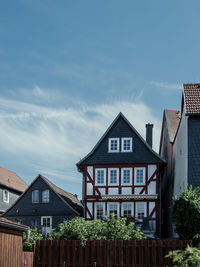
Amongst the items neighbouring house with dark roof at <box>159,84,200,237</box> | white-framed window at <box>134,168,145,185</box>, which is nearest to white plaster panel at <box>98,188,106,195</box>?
white-framed window at <box>134,168,145,185</box>

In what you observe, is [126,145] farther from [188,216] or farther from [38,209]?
[188,216]

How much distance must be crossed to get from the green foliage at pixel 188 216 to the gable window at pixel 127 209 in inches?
458

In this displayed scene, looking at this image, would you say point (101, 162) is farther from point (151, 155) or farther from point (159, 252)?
point (159, 252)

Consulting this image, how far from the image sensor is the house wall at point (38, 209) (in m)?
38.8

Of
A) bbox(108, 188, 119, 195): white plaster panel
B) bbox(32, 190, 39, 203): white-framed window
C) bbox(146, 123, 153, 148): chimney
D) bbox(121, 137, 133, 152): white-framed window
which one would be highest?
bbox(146, 123, 153, 148): chimney

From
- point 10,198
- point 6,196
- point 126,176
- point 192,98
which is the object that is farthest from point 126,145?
point 10,198

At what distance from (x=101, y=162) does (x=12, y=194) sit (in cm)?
1546

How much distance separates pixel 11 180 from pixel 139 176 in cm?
1820

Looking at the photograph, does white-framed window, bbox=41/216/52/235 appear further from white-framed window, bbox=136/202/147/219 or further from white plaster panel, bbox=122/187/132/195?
white-framed window, bbox=136/202/147/219

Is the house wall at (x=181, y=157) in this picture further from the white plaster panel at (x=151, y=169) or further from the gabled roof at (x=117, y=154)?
the gabled roof at (x=117, y=154)

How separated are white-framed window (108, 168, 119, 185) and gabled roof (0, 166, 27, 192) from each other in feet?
44.9

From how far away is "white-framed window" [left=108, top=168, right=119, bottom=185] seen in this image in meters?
36.4

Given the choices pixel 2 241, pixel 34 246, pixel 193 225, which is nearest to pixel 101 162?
pixel 193 225

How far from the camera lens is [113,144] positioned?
37.1m
